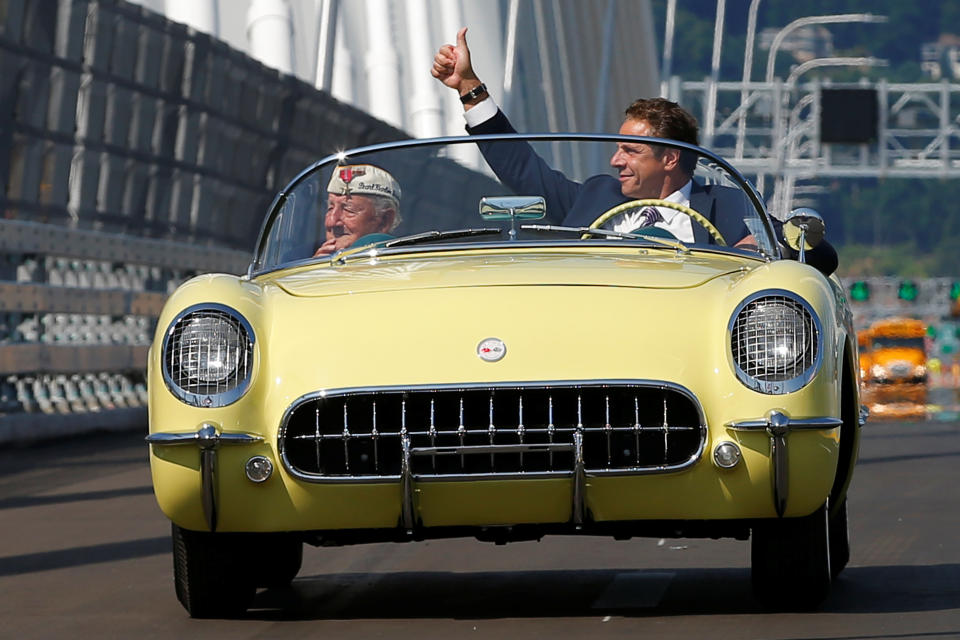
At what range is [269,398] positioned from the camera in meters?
5.91

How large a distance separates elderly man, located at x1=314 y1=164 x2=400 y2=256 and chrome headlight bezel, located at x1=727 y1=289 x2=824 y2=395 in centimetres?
147

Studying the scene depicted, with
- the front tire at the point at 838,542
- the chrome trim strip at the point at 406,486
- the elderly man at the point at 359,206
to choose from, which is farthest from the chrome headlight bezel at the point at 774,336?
the elderly man at the point at 359,206

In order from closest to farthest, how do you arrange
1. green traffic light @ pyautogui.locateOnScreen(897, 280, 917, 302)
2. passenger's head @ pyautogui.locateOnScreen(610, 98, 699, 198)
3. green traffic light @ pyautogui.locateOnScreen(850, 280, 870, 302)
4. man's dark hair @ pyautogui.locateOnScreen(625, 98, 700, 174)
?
1. passenger's head @ pyautogui.locateOnScreen(610, 98, 699, 198)
2. man's dark hair @ pyautogui.locateOnScreen(625, 98, 700, 174)
3. green traffic light @ pyautogui.locateOnScreen(897, 280, 917, 302)
4. green traffic light @ pyautogui.locateOnScreen(850, 280, 870, 302)

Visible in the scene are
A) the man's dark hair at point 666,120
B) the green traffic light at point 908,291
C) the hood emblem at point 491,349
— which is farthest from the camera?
the green traffic light at point 908,291

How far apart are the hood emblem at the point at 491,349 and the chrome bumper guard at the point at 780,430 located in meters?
0.57

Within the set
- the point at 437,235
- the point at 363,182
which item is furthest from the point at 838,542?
the point at 363,182

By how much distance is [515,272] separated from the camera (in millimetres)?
6273

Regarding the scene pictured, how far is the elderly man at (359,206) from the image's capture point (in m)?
7.12

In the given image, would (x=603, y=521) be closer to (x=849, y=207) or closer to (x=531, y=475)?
(x=531, y=475)

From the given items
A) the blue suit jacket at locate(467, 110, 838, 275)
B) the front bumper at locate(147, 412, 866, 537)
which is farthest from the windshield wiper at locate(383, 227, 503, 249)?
the front bumper at locate(147, 412, 866, 537)

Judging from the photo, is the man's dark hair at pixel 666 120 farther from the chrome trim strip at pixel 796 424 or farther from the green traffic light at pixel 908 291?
the green traffic light at pixel 908 291

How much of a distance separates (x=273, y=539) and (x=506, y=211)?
4.34ft

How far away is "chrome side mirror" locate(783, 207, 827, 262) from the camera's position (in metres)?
7.07

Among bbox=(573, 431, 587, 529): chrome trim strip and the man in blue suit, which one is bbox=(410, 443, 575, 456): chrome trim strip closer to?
bbox=(573, 431, 587, 529): chrome trim strip
